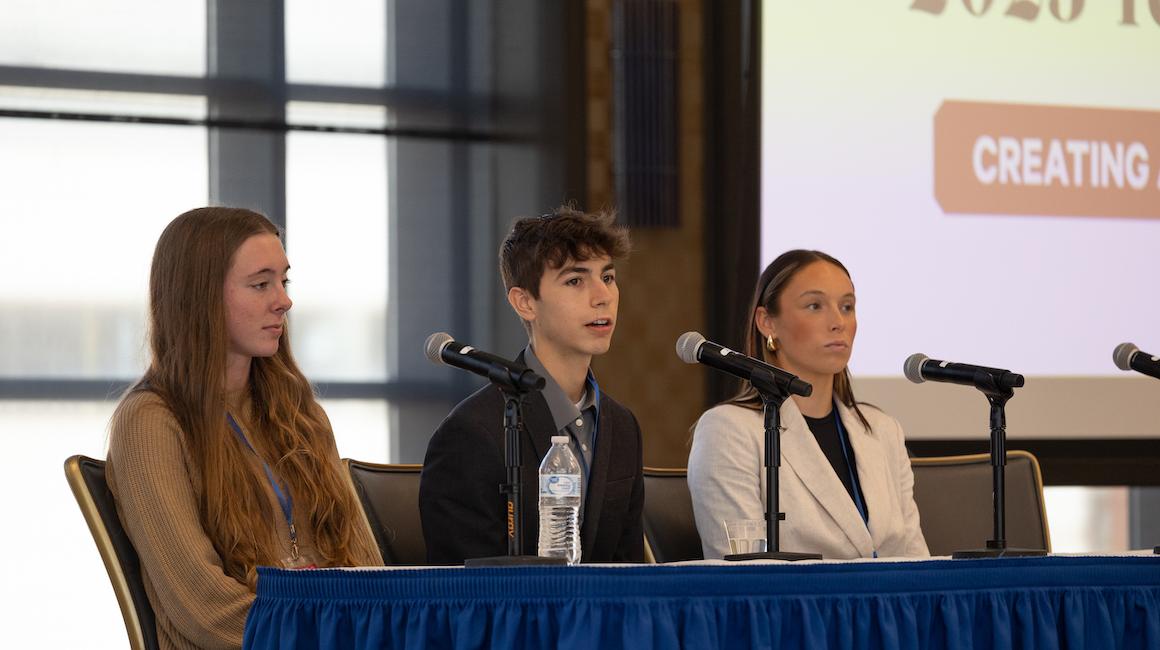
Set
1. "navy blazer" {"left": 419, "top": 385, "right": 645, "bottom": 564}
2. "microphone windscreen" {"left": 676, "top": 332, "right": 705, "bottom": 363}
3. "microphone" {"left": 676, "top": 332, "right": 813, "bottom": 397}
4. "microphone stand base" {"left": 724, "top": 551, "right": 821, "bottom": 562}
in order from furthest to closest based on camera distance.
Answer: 1. "navy blazer" {"left": 419, "top": 385, "right": 645, "bottom": 564}
2. "microphone windscreen" {"left": 676, "top": 332, "right": 705, "bottom": 363}
3. "microphone" {"left": 676, "top": 332, "right": 813, "bottom": 397}
4. "microphone stand base" {"left": 724, "top": 551, "right": 821, "bottom": 562}

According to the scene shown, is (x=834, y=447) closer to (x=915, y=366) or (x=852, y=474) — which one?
(x=852, y=474)

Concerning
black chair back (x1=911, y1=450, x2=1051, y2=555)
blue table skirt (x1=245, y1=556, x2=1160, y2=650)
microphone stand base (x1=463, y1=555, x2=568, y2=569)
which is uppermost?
microphone stand base (x1=463, y1=555, x2=568, y2=569)

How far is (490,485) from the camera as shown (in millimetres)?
2439

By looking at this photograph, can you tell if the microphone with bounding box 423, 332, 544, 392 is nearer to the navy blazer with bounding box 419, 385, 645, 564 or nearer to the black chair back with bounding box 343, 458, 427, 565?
the navy blazer with bounding box 419, 385, 645, 564

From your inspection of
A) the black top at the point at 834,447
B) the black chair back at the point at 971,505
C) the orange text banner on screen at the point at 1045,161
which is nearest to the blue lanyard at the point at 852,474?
the black top at the point at 834,447

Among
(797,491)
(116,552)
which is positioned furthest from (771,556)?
(116,552)

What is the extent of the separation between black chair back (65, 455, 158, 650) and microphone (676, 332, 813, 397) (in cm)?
96

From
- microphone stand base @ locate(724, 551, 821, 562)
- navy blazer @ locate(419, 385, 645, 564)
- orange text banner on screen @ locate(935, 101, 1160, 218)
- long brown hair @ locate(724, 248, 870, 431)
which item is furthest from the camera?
orange text banner on screen @ locate(935, 101, 1160, 218)

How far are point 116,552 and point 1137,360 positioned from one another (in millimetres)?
1801

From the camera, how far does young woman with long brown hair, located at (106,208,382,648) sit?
2.23m

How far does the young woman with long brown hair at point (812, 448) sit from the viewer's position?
284cm

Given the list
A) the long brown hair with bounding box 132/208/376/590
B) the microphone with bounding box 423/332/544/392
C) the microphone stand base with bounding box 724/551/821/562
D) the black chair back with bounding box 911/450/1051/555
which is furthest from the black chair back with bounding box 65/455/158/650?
the black chair back with bounding box 911/450/1051/555

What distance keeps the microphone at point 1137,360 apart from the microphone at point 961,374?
0.92ft

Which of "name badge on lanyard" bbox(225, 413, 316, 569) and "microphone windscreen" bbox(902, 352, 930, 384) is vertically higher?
"microphone windscreen" bbox(902, 352, 930, 384)
